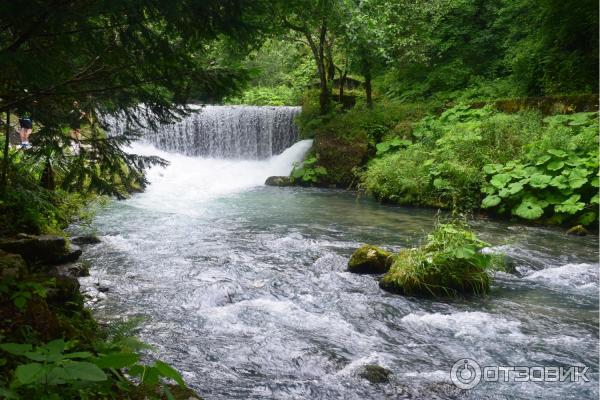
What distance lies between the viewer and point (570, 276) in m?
7.06

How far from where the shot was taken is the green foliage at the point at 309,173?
16203 mm

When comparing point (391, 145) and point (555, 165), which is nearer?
point (555, 165)

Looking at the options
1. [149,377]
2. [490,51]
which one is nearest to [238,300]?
[149,377]

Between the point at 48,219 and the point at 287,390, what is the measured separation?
15.7ft

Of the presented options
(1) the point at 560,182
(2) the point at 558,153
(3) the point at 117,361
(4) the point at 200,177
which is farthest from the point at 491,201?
(3) the point at 117,361

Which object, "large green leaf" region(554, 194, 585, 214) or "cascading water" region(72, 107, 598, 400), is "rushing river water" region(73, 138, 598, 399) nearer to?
"cascading water" region(72, 107, 598, 400)

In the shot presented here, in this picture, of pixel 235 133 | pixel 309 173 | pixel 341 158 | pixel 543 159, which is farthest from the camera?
pixel 235 133

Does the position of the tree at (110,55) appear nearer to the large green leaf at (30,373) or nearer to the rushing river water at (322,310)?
the large green leaf at (30,373)

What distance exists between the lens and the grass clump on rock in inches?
243

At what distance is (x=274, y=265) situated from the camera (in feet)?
24.0

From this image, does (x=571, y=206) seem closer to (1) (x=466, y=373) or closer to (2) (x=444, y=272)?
(2) (x=444, y=272)

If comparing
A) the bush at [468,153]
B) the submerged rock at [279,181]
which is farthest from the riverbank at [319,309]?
the submerged rock at [279,181]

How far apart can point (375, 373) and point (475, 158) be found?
9.43 m

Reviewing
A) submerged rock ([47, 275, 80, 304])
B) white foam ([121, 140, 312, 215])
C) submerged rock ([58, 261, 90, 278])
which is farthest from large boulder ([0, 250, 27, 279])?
white foam ([121, 140, 312, 215])
